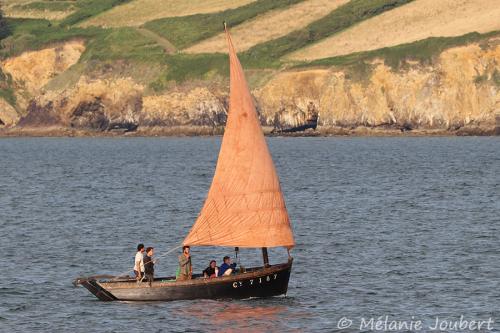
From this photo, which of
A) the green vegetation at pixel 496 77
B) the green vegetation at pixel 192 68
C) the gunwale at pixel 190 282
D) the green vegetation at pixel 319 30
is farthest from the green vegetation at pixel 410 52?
the gunwale at pixel 190 282

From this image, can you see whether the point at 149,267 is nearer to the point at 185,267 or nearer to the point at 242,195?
the point at 185,267

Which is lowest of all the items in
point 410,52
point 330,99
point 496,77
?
point 330,99

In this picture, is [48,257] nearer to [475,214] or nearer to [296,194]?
[475,214]

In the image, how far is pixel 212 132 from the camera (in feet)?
586

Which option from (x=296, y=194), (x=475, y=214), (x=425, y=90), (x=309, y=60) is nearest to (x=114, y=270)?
(x=475, y=214)

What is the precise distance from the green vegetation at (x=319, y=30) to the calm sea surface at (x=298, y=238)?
54.0m

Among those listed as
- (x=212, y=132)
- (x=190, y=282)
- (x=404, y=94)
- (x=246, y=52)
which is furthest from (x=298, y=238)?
(x=246, y=52)

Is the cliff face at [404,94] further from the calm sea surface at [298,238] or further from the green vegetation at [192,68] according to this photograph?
the calm sea surface at [298,238]

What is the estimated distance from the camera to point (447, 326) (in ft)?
140

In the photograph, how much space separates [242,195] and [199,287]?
405 centimetres

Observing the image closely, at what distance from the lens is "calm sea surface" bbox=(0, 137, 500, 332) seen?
4494 cm

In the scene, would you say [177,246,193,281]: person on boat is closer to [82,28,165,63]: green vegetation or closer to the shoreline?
the shoreline

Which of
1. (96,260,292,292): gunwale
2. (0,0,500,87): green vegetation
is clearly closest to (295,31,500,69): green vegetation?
(0,0,500,87): green vegetation

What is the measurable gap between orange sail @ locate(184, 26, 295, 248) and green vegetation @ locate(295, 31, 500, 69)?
119 m
